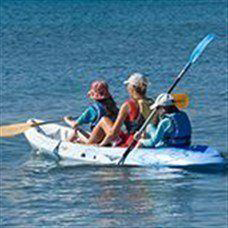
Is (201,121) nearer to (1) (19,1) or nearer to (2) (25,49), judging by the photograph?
(2) (25,49)

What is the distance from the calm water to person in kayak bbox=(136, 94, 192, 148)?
0.43 m

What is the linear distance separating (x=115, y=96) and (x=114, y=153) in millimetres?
7856

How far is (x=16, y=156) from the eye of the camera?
20.1 meters

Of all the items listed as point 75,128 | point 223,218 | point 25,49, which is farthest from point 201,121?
point 25,49

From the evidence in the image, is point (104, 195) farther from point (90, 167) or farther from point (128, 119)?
point (128, 119)

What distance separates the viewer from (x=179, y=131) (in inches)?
724

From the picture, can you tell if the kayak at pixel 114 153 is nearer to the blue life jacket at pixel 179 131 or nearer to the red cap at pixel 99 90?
the blue life jacket at pixel 179 131

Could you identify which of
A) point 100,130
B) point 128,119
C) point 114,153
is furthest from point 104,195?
point 100,130

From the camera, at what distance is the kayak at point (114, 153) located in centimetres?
1830

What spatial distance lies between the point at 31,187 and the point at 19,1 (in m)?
60.5

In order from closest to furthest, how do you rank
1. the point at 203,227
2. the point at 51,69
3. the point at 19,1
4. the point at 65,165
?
the point at 203,227 → the point at 65,165 → the point at 51,69 → the point at 19,1

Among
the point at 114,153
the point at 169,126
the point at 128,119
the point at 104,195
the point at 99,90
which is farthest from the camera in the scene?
the point at 99,90

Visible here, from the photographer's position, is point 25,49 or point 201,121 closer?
point 201,121

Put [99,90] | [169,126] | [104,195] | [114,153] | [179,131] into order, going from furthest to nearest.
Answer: [99,90], [114,153], [179,131], [169,126], [104,195]
